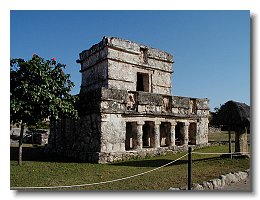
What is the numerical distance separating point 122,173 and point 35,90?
2.96 m

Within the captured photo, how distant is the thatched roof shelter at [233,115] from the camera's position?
8.57m

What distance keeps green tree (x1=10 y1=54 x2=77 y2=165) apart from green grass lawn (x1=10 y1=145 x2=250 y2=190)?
1379 millimetres

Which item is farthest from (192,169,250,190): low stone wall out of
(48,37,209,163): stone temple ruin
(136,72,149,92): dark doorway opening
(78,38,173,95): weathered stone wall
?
(136,72,149,92): dark doorway opening

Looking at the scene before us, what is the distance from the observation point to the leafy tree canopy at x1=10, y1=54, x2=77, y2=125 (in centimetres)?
714

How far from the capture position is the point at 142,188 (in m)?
5.43

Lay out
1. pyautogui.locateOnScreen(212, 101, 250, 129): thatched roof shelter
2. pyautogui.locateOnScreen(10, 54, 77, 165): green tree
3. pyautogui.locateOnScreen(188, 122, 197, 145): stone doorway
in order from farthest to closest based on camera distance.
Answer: pyautogui.locateOnScreen(188, 122, 197, 145): stone doorway
pyautogui.locateOnScreen(212, 101, 250, 129): thatched roof shelter
pyautogui.locateOnScreen(10, 54, 77, 165): green tree

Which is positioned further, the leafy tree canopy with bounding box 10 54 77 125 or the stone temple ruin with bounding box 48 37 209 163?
the stone temple ruin with bounding box 48 37 209 163

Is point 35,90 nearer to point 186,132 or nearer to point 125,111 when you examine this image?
point 125,111

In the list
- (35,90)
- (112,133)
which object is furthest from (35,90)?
(112,133)

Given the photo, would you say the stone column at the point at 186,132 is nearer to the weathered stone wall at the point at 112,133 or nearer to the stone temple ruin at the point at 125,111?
the stone temple ruin at the point at 125,111

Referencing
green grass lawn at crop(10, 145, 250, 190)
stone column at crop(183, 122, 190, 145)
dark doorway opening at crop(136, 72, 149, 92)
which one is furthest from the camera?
dark doorway opening at crop(136, 72, 149, 92)

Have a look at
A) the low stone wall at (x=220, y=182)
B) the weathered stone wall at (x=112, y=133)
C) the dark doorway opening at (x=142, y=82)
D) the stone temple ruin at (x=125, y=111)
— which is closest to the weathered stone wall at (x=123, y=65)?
the stone temple ruin at (x=125, y=111)

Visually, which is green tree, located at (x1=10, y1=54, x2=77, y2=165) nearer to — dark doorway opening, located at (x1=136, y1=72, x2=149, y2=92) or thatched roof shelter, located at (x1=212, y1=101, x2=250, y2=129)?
thatched roof shelter, located at (x1=212, y1=101, x2=250, y2=129)

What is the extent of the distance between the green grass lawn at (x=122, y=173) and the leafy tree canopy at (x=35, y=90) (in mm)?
1393
